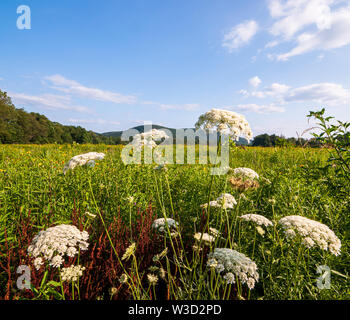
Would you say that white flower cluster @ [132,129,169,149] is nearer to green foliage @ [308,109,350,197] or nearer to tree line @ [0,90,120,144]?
green foliage @ [308,109,350,197]

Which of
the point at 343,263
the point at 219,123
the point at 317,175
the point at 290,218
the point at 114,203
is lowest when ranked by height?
the point at 343,263

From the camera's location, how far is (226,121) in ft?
6.96

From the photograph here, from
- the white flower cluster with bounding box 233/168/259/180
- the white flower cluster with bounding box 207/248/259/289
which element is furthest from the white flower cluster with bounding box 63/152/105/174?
the white flower cluster with bounding box 233/168/259/180

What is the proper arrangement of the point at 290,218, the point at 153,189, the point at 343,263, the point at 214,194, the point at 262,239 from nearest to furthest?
the point at 290,218, the point at 343,263, the point at 262,239, the point at 214,194, the point at 153,189

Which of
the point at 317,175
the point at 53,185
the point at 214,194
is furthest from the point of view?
the point at 214,194

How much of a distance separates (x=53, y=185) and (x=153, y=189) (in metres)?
1.94

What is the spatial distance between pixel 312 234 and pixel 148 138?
1950mm

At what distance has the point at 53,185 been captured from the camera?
332 centimetres

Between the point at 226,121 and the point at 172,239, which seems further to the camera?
the point at 172,239

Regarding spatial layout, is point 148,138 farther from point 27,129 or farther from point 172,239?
point 27,129

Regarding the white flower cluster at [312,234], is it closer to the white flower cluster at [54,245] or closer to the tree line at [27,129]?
the white flower cluster at [54,245]

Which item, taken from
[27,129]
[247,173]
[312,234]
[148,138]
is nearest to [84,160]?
[148,138]
